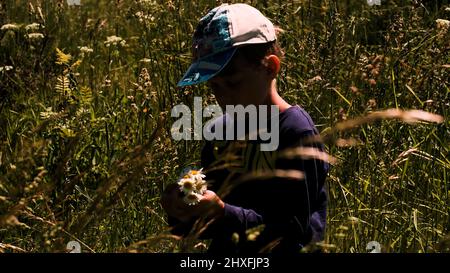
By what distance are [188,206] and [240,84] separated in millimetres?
455

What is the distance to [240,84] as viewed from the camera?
2.61m

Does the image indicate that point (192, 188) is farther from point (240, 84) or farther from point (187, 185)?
point (240, 84)

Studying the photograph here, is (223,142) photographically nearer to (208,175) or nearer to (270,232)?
(208,175)

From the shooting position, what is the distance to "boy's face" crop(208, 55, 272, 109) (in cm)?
261

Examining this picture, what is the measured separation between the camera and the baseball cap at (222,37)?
2611 mm

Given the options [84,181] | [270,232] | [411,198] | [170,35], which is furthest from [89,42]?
[270,232]

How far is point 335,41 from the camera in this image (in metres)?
3.66

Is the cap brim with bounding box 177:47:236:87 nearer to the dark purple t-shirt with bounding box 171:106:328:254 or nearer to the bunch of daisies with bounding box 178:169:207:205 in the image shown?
the dark purple t-shirt with bounding box 171:106:328:254

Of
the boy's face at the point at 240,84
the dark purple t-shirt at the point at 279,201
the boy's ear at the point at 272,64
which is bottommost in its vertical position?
the dark purple t-shirt at the point at 279,201

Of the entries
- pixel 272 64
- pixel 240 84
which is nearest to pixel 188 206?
pixel 240 84

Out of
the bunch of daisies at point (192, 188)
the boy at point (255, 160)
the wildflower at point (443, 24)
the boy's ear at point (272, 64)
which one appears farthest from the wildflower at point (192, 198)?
the wildflower at point (443, 24)

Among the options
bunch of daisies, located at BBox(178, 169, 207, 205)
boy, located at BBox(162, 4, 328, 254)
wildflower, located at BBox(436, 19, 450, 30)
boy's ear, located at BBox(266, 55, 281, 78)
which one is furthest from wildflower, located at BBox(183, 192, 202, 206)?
wildflower, located at BBox(436, 19, 450, 30)

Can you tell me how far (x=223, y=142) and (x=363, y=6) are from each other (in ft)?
7.35

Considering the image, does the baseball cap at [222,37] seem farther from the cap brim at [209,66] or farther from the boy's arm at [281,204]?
the boy's arm at [281,204]
